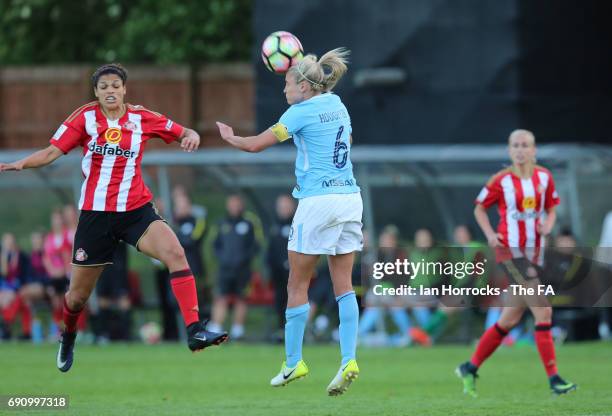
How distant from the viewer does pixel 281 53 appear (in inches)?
395

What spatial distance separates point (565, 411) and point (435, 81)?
11428 millimetres

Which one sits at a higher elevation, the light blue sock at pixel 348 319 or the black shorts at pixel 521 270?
the black shorts at pixel 521 270

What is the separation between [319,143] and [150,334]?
33.9 ft

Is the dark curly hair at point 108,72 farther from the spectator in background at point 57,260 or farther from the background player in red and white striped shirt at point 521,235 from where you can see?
the spectator in background at point 57,260

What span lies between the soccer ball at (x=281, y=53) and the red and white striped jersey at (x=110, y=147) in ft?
2.91

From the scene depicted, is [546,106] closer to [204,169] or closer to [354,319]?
[204,169]

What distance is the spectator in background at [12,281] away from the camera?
20062 mm

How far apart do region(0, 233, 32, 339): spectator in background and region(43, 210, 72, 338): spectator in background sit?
1.90 ft

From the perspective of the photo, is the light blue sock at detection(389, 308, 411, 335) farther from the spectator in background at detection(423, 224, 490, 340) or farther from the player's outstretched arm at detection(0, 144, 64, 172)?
the player's outstretched arm at detection(0, 144, 64, 172)

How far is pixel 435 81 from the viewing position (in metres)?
20.9

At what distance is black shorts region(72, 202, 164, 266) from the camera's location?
1015cm

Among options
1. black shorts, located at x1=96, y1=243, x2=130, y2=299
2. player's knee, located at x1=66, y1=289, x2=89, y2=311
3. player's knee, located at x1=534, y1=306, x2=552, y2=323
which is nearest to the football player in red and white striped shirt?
player's knee, located at x1=66, y1=289, x2=89, y2=311

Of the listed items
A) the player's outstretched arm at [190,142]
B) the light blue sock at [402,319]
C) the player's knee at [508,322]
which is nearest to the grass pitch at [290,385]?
the player's knee at [508,322]

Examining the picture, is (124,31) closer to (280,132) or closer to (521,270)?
(521,270)
